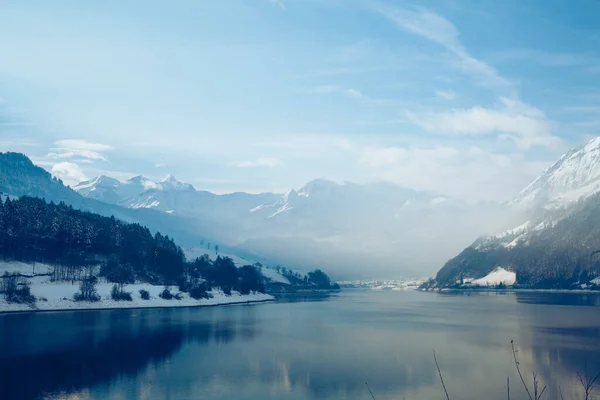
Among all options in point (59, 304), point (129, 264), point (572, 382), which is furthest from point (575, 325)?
point (129, 264)

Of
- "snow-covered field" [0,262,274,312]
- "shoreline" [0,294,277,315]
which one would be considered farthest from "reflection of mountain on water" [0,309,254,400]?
"snow-covered field" [0,262,274,312]

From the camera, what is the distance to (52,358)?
200 feet

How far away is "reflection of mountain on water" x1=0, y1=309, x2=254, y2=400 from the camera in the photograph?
49812 mm

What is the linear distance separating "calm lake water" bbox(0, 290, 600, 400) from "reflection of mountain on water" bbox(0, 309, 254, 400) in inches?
5.4

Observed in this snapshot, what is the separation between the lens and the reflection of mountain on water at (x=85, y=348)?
4981 cm

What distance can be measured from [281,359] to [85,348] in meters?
26.6

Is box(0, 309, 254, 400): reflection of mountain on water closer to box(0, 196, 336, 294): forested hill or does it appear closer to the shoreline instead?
the shoreline

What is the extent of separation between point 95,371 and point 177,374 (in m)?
8.75

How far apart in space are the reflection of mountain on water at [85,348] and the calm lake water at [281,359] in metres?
0.14

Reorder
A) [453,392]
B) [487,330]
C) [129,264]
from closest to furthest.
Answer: [453,392] < [487,330] < [129,264]

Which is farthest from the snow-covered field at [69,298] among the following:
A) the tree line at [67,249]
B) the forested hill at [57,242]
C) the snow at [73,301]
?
the forested hill at [57,242]

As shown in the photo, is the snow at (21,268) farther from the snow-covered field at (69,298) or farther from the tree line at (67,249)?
the tree line at (67,249)

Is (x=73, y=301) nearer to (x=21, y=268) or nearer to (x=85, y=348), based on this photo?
(x=21, y=268)

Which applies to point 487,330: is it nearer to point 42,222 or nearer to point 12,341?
point 12,341
